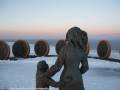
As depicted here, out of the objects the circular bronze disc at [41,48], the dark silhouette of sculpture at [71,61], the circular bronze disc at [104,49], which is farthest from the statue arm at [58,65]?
the circular bronze disc at [41,48]

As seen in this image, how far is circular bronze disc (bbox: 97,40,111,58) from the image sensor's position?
26.9 feet

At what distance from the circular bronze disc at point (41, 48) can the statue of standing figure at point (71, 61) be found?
6.96 metres

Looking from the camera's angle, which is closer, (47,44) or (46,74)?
(46,74)

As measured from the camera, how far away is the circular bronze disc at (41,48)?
28.6 feet

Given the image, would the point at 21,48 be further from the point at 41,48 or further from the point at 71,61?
the point at 71,61

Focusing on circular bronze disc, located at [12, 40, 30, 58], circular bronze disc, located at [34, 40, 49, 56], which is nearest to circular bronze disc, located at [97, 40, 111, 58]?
circular bronze disc, located at [34, 40, 49, 56]

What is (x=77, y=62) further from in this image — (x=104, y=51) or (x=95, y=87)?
(x=104, y=51)

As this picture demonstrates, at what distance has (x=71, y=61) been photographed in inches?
64.8

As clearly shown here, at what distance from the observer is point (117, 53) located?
33.8 ft

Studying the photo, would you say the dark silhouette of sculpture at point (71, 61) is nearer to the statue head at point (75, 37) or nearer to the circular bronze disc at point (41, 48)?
the statue head at point (75, 37)

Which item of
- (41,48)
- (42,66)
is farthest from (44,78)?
(41,48)

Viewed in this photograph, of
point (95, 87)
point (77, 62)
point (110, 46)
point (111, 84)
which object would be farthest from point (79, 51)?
point (110, 46)

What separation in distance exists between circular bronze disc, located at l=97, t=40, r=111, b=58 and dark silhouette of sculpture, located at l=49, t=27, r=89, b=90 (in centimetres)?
657

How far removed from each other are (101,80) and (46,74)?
3387 mm
